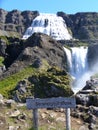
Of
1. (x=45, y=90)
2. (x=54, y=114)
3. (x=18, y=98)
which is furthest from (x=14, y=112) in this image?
(x=45, y=90)

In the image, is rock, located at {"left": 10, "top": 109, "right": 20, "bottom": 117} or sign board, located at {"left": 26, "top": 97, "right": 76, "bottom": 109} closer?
sign board, located at {"left": 26, "top": 97, "right": 76, "bottom": 109}

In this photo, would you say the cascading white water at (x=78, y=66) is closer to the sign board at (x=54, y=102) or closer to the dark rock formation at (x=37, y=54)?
the dark rock formation at (x=37, y=54)

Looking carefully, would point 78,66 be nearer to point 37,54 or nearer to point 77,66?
point 77,66

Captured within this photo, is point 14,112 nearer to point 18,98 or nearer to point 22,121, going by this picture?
point 22,121

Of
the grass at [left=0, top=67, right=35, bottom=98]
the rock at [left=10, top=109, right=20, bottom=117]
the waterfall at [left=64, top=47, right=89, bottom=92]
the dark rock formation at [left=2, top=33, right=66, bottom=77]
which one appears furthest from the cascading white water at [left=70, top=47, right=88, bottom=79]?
the rock at [left=10, top=109, right=20, bottom=117]

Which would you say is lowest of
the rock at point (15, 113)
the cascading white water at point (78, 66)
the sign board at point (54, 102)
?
the rock at point (15, 113)

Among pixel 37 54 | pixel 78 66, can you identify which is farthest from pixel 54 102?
pixel 78 66

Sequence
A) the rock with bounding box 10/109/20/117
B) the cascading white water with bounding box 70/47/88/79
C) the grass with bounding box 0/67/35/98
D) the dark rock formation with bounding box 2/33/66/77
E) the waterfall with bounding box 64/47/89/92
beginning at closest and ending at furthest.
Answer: the rock with bounding box 10/109/20/117 → the grass with bounding box 0/67/35/98 → the dark rock formation with bounding box 2/33/66/77 → the waterfall with bounding box 64/47/89/92 → the cascading white water with bounding box 70/47/88/79

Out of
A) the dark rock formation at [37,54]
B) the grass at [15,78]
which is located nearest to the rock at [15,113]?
the grass at [15,78]

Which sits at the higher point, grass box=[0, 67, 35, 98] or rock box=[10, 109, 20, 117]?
grass box=[0, 67, 35, 98]

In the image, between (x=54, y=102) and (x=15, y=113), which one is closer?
(x=54, y=102)

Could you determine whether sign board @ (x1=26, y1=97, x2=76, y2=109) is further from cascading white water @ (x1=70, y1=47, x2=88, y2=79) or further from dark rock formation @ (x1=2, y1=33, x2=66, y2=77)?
cascading white water @ (x1=70, y1=47, x2=88, y2=79)

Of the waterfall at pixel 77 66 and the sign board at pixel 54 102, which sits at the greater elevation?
the waterfall at pixel 77 66

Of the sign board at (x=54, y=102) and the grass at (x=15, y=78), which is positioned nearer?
the sign board at (x=54, y=102)
